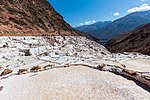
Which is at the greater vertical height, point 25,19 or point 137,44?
point 25,19

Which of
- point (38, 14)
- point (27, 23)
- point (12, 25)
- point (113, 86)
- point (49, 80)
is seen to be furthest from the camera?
point (38, 14)

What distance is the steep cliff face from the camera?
5456 centimetres

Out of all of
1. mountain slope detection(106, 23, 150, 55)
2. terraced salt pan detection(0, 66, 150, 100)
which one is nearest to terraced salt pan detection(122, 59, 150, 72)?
terraced salt pan detection(0, 66, 150, 100)

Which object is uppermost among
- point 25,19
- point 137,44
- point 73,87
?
point 25,19

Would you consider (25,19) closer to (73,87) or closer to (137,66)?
(137,66)

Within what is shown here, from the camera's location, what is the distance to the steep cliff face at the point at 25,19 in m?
54.6

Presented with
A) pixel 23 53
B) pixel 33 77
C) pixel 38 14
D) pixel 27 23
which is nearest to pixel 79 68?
pixel 33 77

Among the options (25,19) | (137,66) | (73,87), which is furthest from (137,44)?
(73,87)

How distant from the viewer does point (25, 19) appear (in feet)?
219

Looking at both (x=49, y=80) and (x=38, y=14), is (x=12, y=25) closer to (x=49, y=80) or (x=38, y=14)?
(x=38, y=14)

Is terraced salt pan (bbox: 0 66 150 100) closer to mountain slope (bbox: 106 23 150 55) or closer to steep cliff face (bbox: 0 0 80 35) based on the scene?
steep cliff face (bbox: 0 0 80 35)

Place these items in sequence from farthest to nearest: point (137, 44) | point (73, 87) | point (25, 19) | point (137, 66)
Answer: point (137, 44) < point (25, 19) < point (137, 66) < point (73, 87)

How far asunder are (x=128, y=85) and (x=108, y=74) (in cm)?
251

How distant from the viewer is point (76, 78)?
1611 centimetres
